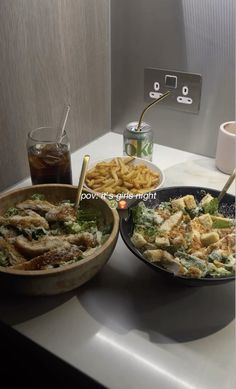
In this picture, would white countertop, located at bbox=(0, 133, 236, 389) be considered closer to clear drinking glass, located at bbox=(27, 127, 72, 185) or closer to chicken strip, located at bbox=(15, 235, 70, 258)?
chicken strip, located at bbox=(15, 235, 70, 258)

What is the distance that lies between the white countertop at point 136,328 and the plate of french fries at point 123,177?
0.63 feet

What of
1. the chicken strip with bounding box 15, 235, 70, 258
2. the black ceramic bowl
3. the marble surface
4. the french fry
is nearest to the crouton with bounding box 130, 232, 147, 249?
the black ceramic bowl

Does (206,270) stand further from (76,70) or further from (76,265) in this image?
(76,70)

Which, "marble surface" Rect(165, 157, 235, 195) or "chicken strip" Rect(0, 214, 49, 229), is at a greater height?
"chicken strip" Rect(0, 214, 49, 229)

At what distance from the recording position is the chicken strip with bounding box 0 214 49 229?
720 millimetres

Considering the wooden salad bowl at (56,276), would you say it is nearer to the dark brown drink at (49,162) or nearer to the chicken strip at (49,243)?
the chicken strip at (49,243)

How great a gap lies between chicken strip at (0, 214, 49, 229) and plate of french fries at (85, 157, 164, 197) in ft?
0.62

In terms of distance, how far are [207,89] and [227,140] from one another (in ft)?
0.55

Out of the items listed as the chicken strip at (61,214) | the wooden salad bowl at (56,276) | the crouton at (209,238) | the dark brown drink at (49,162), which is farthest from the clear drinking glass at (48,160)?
the crouton at (209,238)

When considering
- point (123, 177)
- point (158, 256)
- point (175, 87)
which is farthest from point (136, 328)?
point (175, 87)

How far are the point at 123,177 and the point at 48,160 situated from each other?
0.60 ft

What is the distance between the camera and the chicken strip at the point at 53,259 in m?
0.62

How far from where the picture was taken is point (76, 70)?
109 centimetres

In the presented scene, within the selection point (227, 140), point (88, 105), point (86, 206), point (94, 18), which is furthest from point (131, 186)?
point (94, 18)
